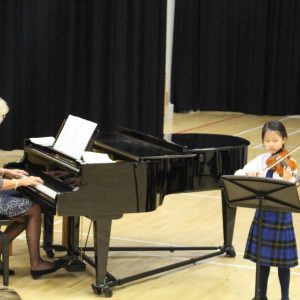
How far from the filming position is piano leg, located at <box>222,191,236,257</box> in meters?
5.67

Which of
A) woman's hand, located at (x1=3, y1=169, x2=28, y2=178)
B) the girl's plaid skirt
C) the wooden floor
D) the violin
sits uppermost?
the violin

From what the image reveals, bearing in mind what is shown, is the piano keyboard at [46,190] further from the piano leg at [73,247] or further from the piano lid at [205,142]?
the piano lid at [205,142]

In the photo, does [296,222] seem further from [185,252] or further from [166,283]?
[166,283]

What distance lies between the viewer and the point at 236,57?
14656 mm

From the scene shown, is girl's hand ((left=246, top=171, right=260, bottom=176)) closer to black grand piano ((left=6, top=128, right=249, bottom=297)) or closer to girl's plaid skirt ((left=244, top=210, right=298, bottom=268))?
girl's plaid skirt ((left=244, top=210, right=298, bottom=268))

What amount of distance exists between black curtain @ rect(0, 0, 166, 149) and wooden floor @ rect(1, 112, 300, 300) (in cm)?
278

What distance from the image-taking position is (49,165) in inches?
205

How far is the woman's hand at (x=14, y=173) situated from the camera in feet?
16.7

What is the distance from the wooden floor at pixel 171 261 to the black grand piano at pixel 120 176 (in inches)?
4.3

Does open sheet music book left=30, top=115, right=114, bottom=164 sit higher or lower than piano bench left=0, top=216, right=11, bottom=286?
higher

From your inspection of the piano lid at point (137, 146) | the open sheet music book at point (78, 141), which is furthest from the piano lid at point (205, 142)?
the open sheet music book at point (78, 141)

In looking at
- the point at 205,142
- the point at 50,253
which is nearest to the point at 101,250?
the point at 50,253

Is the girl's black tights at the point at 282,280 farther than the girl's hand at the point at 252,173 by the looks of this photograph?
Yes

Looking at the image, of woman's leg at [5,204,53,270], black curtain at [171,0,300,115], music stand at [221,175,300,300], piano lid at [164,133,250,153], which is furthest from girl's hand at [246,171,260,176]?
black curtain at [171,0,300,115]
